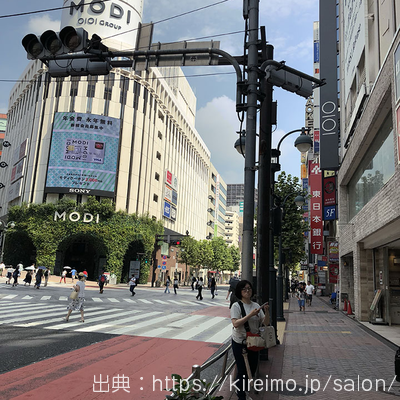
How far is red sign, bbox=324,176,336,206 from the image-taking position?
31.4 meters

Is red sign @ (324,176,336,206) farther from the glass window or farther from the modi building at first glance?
the modi building

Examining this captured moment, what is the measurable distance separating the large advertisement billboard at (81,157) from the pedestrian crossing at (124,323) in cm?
3141

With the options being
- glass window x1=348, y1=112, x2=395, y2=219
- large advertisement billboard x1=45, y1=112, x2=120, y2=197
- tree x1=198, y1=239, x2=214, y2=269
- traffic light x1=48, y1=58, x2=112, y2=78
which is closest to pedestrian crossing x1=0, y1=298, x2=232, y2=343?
traffic light x1=48, y1=58, x2=112, y2=78

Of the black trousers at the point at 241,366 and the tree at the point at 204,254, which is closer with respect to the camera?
the black trousers at the point at 241,366

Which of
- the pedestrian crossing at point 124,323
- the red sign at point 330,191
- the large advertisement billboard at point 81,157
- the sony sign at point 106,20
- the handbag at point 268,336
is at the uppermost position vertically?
the sony sign at point 106,20

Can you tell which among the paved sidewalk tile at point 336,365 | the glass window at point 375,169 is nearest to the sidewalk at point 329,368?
the paved sidewalk tile at point 336,365

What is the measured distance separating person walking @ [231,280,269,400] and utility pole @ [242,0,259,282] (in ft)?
Answer: 4.55

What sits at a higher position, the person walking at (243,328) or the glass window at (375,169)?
the glass window at (375,169)

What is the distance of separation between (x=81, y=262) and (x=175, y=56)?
5350 cm

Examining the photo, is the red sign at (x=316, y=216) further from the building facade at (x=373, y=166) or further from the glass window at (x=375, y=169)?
the glass window at (x=375, y=169)

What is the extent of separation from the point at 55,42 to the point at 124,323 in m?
9.93

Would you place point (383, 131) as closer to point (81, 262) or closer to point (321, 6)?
point (321, 6)

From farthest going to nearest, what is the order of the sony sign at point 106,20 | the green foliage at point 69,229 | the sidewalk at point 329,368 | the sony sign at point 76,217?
the sony sign at point 106,20 < the sony sign at point 76,217 < the green foliage at point 69,229 < the sidewalk at point 329,368

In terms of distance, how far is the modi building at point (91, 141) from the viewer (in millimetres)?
48625
